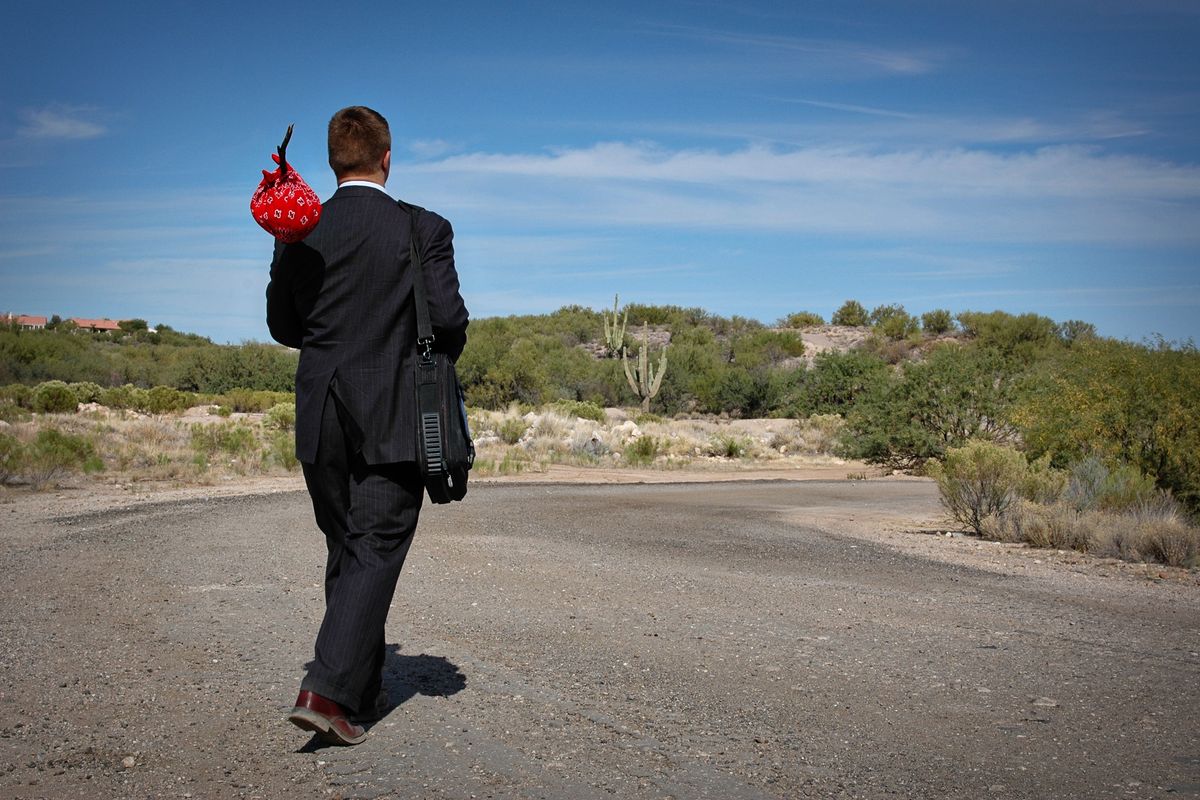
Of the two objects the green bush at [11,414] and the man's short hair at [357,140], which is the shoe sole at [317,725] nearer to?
the man's short hair at [357,140]

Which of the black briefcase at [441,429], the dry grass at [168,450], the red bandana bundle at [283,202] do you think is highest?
the red bandana bundle at [283,202]

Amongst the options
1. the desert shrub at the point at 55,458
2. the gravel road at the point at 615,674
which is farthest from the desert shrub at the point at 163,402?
the gravel road at the point at 615,674

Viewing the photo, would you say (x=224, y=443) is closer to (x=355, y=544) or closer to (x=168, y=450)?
(x=168, y=450)

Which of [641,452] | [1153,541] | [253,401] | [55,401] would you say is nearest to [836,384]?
[641,452]

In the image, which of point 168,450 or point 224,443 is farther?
point 224,443

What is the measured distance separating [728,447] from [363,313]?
94.1 feet

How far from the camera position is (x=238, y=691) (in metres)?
5.21

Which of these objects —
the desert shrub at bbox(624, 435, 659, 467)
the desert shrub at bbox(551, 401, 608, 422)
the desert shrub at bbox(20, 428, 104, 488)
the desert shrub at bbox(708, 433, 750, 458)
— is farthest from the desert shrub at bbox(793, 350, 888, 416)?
the desert shrub at bbox(20, 428, 104, 488)

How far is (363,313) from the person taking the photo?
15.1 ft

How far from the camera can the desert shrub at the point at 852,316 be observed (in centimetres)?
8200

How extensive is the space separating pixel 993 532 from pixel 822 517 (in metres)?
2.66

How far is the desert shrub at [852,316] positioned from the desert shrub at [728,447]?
49.8 meters

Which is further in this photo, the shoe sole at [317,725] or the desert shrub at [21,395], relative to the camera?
the desert shrub at [21,395]

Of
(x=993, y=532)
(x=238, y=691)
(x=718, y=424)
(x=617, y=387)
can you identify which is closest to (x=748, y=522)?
(x=993, y=532)
